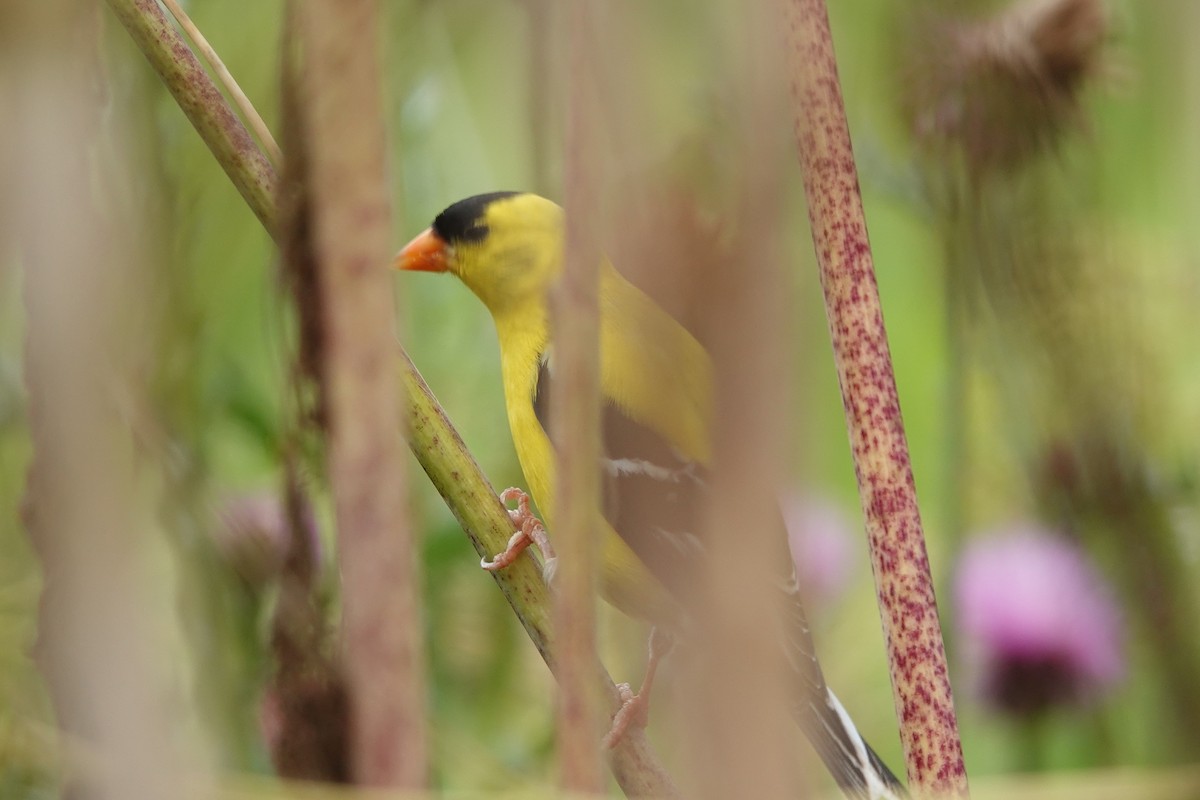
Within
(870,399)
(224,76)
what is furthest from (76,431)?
(870,399)

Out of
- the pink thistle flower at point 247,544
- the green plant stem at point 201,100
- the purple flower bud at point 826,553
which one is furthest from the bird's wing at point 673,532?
the green plant stem at point 201,100

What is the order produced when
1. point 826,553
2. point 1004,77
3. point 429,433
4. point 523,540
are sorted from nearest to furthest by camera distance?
point 429,433 < point 523,540 < point 1004,77 < point 826,553

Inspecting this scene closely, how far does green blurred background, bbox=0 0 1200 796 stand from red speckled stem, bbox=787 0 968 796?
0.08ft

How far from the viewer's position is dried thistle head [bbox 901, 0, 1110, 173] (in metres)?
1.18

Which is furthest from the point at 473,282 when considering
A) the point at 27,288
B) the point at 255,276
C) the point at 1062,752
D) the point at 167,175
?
the point at 27,288

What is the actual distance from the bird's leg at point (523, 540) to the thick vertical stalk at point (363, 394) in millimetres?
266

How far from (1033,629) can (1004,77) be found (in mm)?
647

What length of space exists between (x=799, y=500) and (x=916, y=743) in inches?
7.5

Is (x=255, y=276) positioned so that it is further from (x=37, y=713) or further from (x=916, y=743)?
(x=916, y=743)

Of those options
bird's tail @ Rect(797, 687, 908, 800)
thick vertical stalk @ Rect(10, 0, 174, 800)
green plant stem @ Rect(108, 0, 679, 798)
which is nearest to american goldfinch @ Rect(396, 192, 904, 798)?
bird's tail @ Rect(797, 687, 908, 800)

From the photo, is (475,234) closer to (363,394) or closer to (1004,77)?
(1004,77)

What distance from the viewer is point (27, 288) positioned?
0.54 m

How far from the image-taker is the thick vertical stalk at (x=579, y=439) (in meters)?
0.48

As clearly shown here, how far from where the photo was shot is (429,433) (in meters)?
0.76
